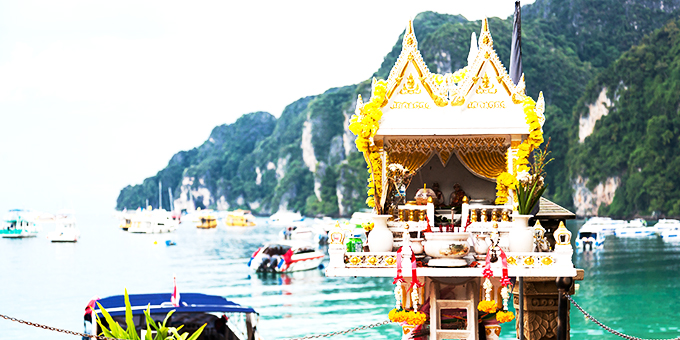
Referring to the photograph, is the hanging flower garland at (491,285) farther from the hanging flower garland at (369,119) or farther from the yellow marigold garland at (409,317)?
the hanging flower garland at (369,119)

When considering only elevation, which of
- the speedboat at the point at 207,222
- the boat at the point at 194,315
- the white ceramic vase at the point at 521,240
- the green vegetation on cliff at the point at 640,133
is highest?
Result: the green vegetation on cliff at the point at 640,133

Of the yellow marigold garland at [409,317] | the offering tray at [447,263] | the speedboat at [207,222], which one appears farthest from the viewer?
the speedboat at [207,222]

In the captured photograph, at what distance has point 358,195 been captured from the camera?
633 ft

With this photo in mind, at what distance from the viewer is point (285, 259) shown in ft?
216

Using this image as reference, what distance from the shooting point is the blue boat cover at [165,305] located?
44.0 feet

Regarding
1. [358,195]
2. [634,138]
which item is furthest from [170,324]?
[358,195]

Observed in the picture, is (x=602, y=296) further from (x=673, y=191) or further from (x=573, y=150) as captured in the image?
(x=573, y=150)

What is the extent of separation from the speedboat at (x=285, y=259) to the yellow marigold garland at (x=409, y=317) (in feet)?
178

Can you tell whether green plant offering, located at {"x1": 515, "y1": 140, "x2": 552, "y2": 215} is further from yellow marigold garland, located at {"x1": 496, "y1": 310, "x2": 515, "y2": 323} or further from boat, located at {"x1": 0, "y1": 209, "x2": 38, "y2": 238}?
boat, located at {"x1": 0, "y1": 209, "x2": 38, "y2": 238}

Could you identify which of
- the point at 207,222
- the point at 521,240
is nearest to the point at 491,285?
the point at 521,240

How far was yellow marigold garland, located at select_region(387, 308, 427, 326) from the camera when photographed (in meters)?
11.7

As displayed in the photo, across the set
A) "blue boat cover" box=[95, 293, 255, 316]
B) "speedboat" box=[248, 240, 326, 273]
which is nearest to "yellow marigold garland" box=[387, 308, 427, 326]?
"blue boat cover" box=[95, 293, 255, 316]

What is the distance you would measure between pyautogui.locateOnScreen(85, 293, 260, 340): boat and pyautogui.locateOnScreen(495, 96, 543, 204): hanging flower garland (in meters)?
5.99

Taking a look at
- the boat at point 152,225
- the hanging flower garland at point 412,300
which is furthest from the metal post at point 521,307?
the boat at point 152,225
